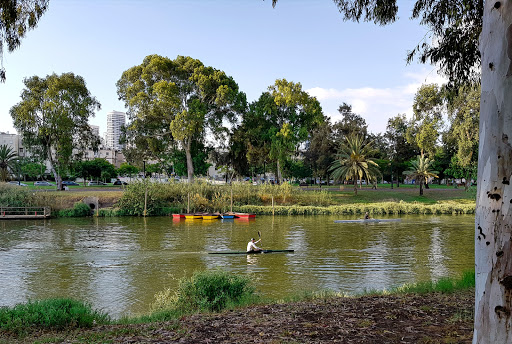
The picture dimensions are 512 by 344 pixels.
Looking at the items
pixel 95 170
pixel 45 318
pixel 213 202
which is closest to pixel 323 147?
pixel 213 202

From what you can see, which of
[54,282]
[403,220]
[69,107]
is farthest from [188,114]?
[54,282]

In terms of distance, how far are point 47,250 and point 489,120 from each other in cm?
2360

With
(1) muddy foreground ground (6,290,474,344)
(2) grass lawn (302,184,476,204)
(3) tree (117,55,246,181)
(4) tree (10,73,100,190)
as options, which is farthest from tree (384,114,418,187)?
(1) muddy foreground ground (6,290,474,344)

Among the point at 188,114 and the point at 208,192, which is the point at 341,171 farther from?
the point at 188,114

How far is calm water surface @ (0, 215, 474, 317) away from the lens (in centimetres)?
1462

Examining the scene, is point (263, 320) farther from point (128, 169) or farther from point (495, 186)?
point (128, 169)

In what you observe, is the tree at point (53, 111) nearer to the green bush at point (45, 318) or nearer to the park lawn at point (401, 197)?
the park lawn at point (401, 197)

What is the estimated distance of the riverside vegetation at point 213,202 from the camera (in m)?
41.6

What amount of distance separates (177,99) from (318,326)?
42.5m

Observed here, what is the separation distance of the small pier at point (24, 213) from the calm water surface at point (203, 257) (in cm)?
339

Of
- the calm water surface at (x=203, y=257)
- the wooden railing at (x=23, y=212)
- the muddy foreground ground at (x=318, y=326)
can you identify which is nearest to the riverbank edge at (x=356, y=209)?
the wooden railing at (x=23, y=212)

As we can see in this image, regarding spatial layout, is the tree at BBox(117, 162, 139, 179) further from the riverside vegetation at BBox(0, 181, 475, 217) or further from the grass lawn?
the grass lawn

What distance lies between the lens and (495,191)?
13.0 feet

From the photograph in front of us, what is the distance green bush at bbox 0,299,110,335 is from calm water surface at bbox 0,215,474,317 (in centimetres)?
300
